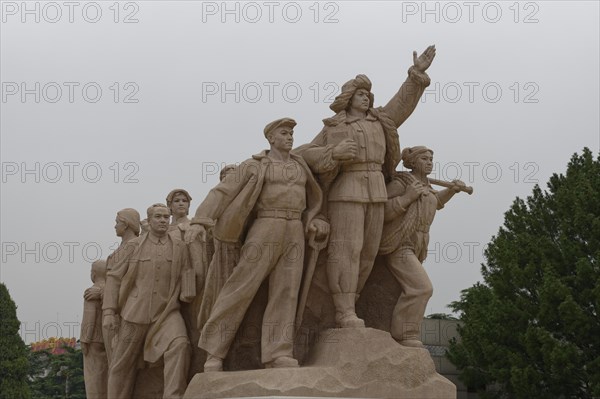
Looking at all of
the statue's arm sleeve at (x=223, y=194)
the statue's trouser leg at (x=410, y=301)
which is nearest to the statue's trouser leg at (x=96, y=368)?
the statue's arm sleeve at (x=223, y=194)

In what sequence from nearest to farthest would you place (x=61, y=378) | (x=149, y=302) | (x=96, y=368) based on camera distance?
1. (x=149, y=302)
2. (x=96, y=368)
3. (x=61, y=378)

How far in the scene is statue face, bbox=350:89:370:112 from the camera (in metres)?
11.8

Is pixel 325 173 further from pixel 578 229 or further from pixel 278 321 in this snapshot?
pixel 578 229

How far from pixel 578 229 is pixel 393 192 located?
9.94 m

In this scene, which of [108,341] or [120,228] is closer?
[108,341]

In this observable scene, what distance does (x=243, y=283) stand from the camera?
11398mm

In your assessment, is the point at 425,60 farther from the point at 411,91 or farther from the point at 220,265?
the point at 220,265

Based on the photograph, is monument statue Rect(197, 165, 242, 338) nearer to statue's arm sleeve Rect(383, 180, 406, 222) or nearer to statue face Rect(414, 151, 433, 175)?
statue's arm sleeve Rect(383, 180, 406, 222)

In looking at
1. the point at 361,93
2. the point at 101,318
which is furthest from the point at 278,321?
the point at 101,318

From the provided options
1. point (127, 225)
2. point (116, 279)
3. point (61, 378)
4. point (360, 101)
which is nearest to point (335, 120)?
point (360, 101)

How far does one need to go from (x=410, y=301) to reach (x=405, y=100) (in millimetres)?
1968

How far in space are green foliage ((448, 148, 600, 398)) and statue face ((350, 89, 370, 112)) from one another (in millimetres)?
9108

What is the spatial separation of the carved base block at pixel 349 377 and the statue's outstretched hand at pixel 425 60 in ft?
8.51

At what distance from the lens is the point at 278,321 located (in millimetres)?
11406
